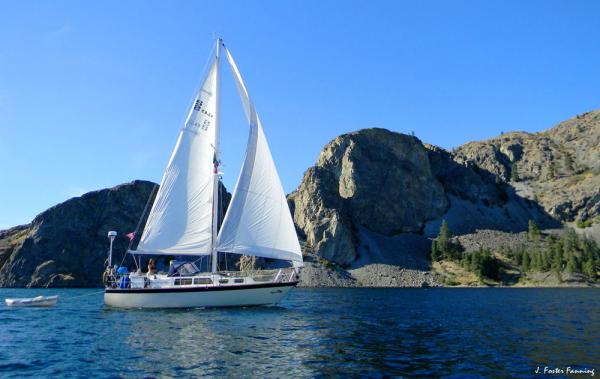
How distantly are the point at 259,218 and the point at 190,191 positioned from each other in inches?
340

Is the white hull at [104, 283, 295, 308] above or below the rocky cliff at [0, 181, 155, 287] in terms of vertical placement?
below

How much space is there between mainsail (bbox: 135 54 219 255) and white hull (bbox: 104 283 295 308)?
4.20m

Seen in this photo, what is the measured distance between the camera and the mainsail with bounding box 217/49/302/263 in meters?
44.7

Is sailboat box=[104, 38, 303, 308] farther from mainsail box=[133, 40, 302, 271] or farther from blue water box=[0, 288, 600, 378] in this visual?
blue water box=[0, 288, 600, 378]

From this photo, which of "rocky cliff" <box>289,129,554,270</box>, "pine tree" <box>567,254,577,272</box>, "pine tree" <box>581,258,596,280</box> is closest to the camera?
"pine tree" <box>581,258,596,280</box>

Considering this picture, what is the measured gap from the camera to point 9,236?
190 metres

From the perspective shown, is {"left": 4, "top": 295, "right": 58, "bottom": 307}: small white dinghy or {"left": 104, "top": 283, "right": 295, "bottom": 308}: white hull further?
{"left": 4, "top": 295, "right": 58, "bottom": 307}: small white dinghy

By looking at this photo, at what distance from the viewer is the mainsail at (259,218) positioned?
44.7 m

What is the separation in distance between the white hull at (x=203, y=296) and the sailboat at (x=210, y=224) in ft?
0.33

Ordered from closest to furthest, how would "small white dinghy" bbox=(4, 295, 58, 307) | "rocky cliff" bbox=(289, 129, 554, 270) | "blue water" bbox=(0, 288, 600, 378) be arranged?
"blue water" bbox=(0, 288, 600, 378), "small white dinghy" bbox=(4, 295, 58, 307), "rocky cliff" bbox=(289, 129, 554, 270)

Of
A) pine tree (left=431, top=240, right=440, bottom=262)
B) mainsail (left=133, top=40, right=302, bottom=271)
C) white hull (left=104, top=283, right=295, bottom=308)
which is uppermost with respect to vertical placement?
mainsail (left=133, top=40, right=302, bottom=271)

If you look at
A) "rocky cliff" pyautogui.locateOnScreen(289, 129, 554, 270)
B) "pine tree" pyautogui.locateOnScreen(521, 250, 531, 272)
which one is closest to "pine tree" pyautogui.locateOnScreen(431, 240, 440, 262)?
"rocky cliff" pyautogui.locateOnScreen(289, 129, 554, 270)

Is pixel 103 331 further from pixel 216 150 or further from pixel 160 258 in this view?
pixel 160 258

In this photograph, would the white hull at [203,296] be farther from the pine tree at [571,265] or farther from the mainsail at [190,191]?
the pine tree at [571,265]
